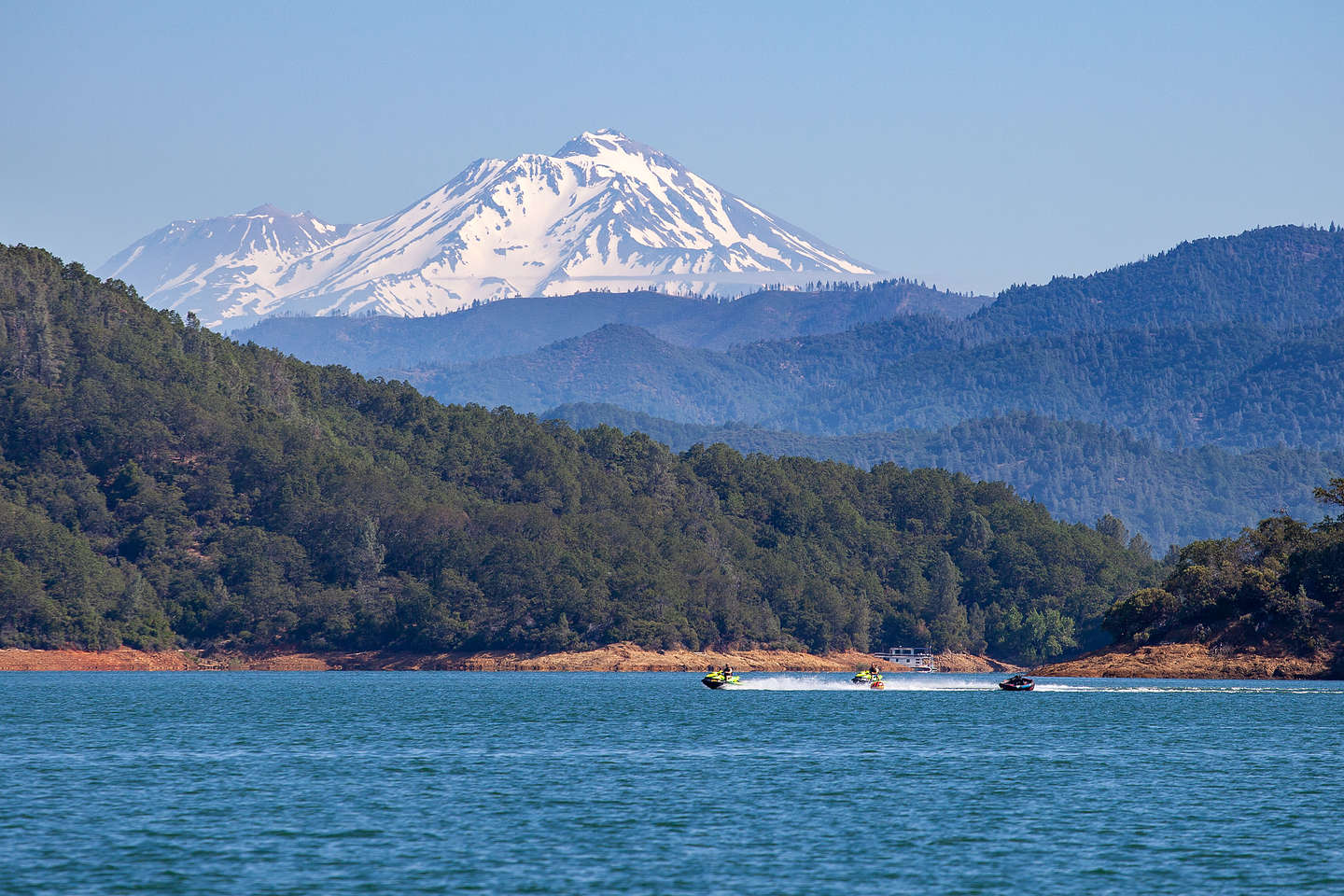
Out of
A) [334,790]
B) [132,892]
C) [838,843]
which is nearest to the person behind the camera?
[132,892]

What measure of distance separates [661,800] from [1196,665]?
120 metres

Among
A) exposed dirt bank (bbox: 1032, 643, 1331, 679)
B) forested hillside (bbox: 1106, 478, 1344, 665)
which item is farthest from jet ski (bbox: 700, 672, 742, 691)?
forested hillside (bbox: 1106, 478, 1344, 665)

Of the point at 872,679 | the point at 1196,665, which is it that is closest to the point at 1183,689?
the point at 1196,665

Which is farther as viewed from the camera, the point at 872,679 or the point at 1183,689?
the point at 872,679

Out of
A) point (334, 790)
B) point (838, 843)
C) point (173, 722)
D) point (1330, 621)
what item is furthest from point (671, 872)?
point (1330, 621)

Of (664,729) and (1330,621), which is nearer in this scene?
(664,729)

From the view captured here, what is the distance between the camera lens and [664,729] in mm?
112062

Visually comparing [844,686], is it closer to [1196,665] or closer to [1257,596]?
[1196,665]

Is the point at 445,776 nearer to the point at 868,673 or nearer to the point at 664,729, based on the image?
the point at 664,729

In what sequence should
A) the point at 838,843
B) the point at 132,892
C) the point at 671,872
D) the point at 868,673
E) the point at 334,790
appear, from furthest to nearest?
1. the point at 868,673
2. the point at 334,790
3. the point at 838,843
4. the point at 671,872
5. the point at 132,892

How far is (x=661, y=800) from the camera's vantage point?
74.6 metres

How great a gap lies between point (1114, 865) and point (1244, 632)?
5084 inches

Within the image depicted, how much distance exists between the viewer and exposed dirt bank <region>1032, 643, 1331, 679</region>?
17725 centimetres

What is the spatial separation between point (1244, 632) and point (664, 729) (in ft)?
295
